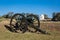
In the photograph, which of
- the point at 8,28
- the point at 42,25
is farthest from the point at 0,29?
the point at 42,25

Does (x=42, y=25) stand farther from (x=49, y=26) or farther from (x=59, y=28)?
(x=59, y=28)

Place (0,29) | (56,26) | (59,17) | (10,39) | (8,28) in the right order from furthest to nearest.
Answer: (59,17)
(56,26)
(8,28)
(0,29)
(10,39)

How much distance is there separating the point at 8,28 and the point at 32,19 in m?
5.90

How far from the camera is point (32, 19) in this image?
3972cm

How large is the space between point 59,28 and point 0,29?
464 inches

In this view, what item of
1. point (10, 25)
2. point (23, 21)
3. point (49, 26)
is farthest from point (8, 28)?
point (49, 26)

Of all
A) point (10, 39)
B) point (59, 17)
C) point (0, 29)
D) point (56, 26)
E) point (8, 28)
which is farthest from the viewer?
point (59, 17)

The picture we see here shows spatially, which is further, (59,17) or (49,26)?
(59,17)

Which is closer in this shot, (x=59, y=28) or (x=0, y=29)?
(x=0, y=29)

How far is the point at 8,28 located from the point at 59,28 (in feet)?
33.1

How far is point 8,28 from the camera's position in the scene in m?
36.5

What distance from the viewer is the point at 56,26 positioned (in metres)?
39.1

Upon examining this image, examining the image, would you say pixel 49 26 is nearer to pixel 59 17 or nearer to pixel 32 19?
pixel 32 19

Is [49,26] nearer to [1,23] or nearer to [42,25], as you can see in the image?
[42,25]
